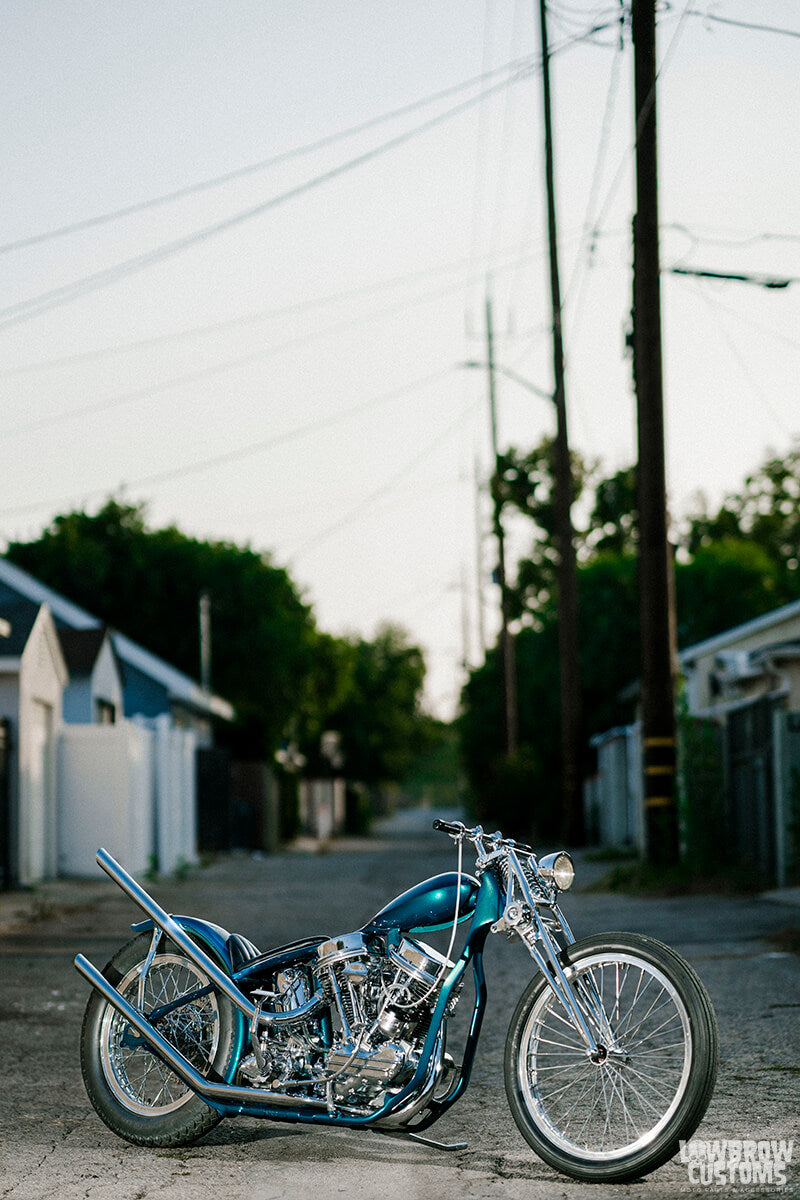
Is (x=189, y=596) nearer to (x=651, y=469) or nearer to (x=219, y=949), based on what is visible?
(x=651, y=469)

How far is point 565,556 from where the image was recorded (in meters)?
24.5

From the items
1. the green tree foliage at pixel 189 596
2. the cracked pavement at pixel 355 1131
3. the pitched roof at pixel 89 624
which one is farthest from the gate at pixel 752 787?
the green tree foliage at pixel 189 596

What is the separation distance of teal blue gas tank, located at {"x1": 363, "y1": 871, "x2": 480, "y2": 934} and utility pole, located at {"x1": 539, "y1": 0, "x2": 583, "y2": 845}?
1965cm

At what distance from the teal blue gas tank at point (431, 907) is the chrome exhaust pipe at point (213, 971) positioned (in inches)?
14.4

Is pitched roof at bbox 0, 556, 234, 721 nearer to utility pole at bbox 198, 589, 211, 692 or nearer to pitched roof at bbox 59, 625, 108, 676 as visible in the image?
utility pole at bbox 198, 589, 211, 692

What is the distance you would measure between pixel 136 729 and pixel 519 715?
67.2 ft

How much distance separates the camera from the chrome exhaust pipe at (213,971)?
4.88 meters

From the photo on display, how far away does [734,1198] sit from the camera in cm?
430

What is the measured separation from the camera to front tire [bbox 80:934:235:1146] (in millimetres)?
5027

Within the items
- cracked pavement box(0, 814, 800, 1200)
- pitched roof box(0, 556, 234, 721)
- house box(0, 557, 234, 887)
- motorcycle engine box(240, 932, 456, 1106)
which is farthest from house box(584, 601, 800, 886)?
pitched roof box(0, 556, 234, 721)

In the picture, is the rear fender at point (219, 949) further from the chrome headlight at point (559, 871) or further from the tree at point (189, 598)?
the tree at point (189, 598)

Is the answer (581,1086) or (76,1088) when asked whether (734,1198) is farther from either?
(76,1088)

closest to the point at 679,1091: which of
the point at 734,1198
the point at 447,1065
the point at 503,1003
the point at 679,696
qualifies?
the point at 734,1198

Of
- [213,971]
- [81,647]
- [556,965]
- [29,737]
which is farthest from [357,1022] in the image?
[81,647]
